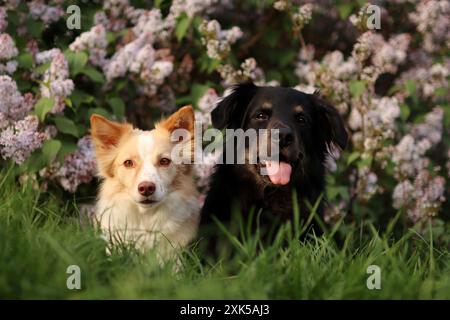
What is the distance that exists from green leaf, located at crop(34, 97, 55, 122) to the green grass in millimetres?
1136

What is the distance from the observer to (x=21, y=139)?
4.52 m

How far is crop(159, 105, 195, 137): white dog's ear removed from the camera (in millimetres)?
3867

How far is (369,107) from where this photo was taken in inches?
215

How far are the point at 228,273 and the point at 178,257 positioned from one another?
0.29 m

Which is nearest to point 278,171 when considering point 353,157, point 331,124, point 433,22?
point 331,124

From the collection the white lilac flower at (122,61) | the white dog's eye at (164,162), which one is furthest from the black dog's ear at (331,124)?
the white lilac flower at (122,61)

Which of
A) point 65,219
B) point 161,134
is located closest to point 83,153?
point 65,219

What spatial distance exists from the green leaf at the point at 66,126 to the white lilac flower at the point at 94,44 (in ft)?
1.78

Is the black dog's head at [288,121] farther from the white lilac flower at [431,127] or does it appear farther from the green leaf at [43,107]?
the white lilac flower at [431,127]

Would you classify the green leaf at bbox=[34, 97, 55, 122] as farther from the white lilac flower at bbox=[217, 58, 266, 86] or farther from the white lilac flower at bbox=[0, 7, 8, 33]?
the white lilac flower at bbox=[217, 58, 266, 86]

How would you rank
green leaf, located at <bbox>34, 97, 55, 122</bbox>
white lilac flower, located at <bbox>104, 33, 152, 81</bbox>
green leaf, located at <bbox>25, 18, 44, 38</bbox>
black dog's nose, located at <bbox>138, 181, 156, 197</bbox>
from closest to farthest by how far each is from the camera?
black dog's nose, located at <bbox>138, 181, 156, 197</bbox> → green leaf, located at <bbox>34, 97, 55, 122</bbox> → white lilac flower, located at <bbox>104, 33, 152, 81</bbox> → green leaf, located at <bbox>25, 18, 44, 38</bbox>

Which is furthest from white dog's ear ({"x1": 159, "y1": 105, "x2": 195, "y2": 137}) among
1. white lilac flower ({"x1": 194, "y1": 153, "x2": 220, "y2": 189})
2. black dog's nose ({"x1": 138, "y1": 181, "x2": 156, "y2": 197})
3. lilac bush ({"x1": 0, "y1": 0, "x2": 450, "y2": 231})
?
lilac bush ({"x1": 0, "y1": 0, "x2": 450, "y2": 231})

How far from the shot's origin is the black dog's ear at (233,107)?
4016 millimetres

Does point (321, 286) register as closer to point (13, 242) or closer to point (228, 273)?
point (228, 273)
